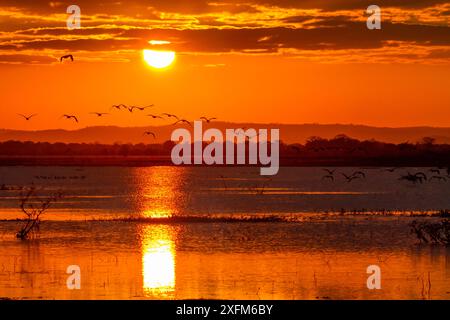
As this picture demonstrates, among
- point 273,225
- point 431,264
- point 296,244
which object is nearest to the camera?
point 431,264

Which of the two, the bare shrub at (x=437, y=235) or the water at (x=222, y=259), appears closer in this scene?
the water at (x=222, y=259)

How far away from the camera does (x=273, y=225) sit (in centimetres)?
4366

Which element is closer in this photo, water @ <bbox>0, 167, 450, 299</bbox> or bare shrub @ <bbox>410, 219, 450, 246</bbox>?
water @ <bbox>0, 167, 450, 299</bbox>

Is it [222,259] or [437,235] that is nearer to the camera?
[222,259]

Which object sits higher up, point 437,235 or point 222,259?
point 437,235

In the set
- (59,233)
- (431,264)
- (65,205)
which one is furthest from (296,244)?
(65,205)
